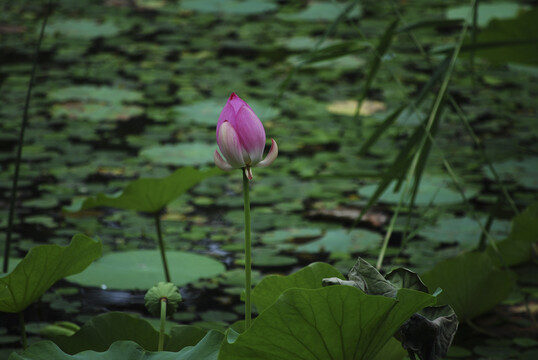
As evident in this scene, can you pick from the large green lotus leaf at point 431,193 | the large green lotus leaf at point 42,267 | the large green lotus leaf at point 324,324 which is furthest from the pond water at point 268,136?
the large green lotus leaf at point 42,267

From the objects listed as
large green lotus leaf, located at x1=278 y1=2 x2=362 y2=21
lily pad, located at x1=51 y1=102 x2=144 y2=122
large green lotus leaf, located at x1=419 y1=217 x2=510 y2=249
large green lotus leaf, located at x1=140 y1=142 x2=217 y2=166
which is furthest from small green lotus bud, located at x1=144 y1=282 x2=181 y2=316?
large green lotus leaf, located at x1=278 y1=2 x2=362 y2=21

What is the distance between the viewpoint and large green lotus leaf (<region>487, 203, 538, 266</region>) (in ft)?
4.40

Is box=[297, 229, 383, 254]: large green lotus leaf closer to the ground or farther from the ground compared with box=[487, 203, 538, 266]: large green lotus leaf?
closer to the ground

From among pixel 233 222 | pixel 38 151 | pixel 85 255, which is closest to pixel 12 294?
pixel 85 255

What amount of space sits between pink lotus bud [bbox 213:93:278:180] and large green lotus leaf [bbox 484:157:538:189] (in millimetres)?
1429

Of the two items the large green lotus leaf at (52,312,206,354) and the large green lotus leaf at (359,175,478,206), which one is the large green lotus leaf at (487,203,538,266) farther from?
the large green lotus leaf at (52,312,206,354)

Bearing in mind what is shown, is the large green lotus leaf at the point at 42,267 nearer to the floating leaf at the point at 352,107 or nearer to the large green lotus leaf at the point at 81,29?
the floating leaf at the point at 352,107

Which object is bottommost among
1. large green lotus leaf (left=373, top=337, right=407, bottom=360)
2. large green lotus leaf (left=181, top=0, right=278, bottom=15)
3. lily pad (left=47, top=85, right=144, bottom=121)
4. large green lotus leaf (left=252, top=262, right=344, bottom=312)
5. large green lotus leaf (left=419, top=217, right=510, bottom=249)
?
large green lotus leaf (left=419, top=217, right=510, bottom=249)

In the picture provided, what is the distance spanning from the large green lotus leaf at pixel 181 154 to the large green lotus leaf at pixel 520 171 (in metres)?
0.82

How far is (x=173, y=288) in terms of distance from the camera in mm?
885

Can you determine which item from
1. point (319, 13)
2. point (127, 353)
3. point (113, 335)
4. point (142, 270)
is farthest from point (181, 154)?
point (319, 13)

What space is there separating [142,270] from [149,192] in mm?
240

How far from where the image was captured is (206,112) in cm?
258

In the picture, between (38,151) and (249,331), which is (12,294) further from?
(38,151)
